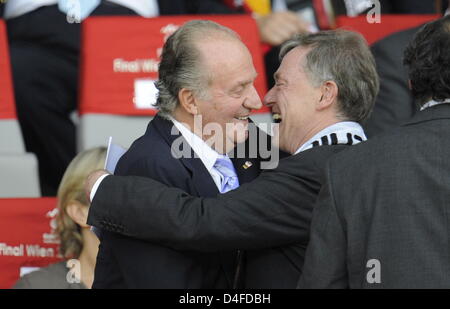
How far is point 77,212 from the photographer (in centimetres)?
420

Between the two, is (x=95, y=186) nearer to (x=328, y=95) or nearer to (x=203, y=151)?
(x=203, y=151)

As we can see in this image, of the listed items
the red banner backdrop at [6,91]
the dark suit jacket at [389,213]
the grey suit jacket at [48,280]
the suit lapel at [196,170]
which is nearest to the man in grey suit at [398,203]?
the dark suit jacket at [389,213]

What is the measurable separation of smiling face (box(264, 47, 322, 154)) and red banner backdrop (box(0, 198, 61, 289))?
130cm

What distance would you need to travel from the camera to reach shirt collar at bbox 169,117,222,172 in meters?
3.24

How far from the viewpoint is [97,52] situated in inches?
190

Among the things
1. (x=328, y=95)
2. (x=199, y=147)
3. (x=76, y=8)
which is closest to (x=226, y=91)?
(x=199, y=147)

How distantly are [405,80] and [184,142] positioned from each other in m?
1.85

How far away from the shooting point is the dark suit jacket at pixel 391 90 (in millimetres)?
4688

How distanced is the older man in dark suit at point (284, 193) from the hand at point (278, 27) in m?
1.68

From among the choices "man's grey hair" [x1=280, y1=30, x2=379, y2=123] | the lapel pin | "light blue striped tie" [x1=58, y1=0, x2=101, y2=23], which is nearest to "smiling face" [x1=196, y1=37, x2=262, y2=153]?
the lapel pin

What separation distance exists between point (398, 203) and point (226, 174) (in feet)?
2.79

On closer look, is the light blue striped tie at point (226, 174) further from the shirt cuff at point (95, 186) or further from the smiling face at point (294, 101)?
the shirt cuff at point (95, 186)
